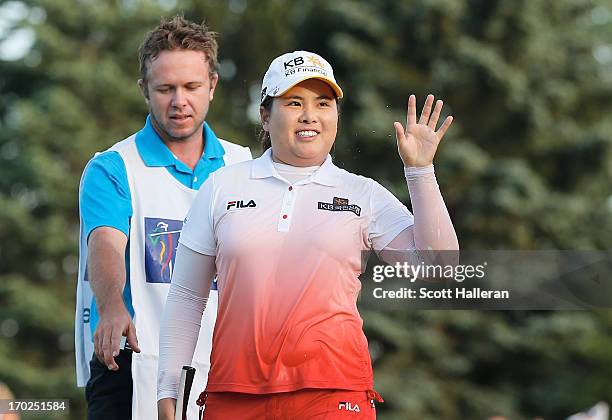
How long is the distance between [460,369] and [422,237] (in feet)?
51.9

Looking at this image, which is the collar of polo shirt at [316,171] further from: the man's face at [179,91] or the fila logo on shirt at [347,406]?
the man's face at [179,91]

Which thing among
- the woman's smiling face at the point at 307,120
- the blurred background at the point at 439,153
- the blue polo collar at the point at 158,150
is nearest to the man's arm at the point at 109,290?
the blue polo collar at the point at 158,150

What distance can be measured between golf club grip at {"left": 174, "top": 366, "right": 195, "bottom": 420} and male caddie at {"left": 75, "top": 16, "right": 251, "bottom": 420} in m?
0.89

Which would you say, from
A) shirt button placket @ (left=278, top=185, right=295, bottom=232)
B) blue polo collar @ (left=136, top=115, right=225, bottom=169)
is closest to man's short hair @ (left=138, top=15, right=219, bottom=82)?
blue polo collar @ (left=136, top=115, right=225, bottom=169)

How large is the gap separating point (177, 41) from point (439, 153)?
14548 mm

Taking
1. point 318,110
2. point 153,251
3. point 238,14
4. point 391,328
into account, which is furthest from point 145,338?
point 238,14

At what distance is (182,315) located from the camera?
403cm

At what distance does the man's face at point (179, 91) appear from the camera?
196 inches

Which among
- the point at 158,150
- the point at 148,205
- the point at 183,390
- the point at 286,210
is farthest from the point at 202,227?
the point at 158,150

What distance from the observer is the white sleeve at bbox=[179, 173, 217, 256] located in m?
3.95

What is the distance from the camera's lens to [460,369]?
63.2ft

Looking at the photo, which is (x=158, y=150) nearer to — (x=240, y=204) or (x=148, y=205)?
(x=148, y=205)

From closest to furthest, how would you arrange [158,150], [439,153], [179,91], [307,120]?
1. [307,120]
2. [179,91]
3. [158,150]
4. [439,153]

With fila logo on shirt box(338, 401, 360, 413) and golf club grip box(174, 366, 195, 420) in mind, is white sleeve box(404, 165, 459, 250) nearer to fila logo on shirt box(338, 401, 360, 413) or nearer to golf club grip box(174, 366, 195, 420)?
fila logo on shirt box(338, 401, 360, 413)
